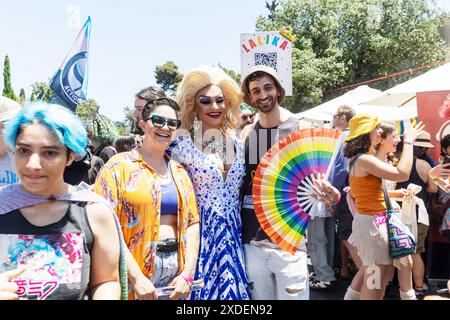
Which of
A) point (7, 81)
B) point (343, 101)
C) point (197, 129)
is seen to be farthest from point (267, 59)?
point (7, 81)

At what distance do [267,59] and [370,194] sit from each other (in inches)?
55.5

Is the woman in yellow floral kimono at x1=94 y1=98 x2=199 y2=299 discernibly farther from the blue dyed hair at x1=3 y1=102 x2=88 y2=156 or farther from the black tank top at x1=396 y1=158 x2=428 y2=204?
the black tank top at x1=396 y1=158 x2=428 y2=204

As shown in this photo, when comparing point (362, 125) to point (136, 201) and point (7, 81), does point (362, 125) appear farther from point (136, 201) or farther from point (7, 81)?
point (7, 81)

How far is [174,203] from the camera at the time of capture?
224cm

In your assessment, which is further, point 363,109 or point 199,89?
point 363,109

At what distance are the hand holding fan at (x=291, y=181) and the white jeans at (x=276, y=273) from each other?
0.07 metres

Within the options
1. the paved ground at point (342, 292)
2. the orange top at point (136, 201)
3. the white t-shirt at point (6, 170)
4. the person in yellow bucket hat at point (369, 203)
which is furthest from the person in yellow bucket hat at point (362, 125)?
the white t-shirt at point (6, 170)

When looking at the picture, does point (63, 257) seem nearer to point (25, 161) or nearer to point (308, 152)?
point (25, 161)

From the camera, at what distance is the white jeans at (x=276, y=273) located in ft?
8.11

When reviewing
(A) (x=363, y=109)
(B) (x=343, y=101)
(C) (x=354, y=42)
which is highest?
(C) (x=354, y=42)

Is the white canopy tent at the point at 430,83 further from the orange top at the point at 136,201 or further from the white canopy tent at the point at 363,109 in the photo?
the orange top at the point at 136,201

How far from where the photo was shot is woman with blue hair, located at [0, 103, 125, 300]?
144cm

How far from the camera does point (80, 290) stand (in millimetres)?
1479
